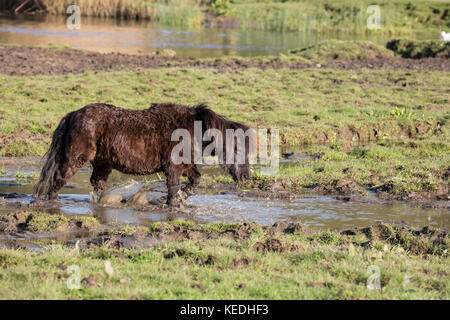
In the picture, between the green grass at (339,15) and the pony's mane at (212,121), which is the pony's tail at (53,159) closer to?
the pony's mane at (212,121)

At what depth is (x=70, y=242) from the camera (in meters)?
7.13

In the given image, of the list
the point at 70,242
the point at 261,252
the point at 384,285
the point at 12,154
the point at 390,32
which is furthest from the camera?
the point at 390,32

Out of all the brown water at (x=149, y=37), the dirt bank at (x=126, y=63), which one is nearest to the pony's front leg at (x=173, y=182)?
the dirt bank at (x=126, y=63)

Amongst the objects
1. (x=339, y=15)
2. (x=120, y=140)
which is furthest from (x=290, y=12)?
(x=120, y=140)

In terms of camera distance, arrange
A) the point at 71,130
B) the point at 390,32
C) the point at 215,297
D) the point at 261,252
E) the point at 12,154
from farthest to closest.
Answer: the point at 390,32 → the point at 12,154 → the point at 71,130 → the point at 261,252 → the point at 215,297

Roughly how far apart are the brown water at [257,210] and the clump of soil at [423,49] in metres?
18.4

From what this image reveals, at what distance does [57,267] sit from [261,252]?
6.52 ft

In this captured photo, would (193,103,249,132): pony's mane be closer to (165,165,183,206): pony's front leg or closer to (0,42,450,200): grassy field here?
(165,165,183,206): pony's front leg

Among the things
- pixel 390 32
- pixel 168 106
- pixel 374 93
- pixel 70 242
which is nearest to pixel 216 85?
pixel 374 93

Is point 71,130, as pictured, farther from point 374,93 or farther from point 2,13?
point 2,13

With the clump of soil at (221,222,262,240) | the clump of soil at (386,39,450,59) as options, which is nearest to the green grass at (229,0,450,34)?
the clump of soil at (386,39,450,59)

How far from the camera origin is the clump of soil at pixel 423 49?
1036 inches

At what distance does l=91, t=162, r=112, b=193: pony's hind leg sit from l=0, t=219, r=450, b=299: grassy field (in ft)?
6.21

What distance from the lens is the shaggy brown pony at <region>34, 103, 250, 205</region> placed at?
27.5ft
